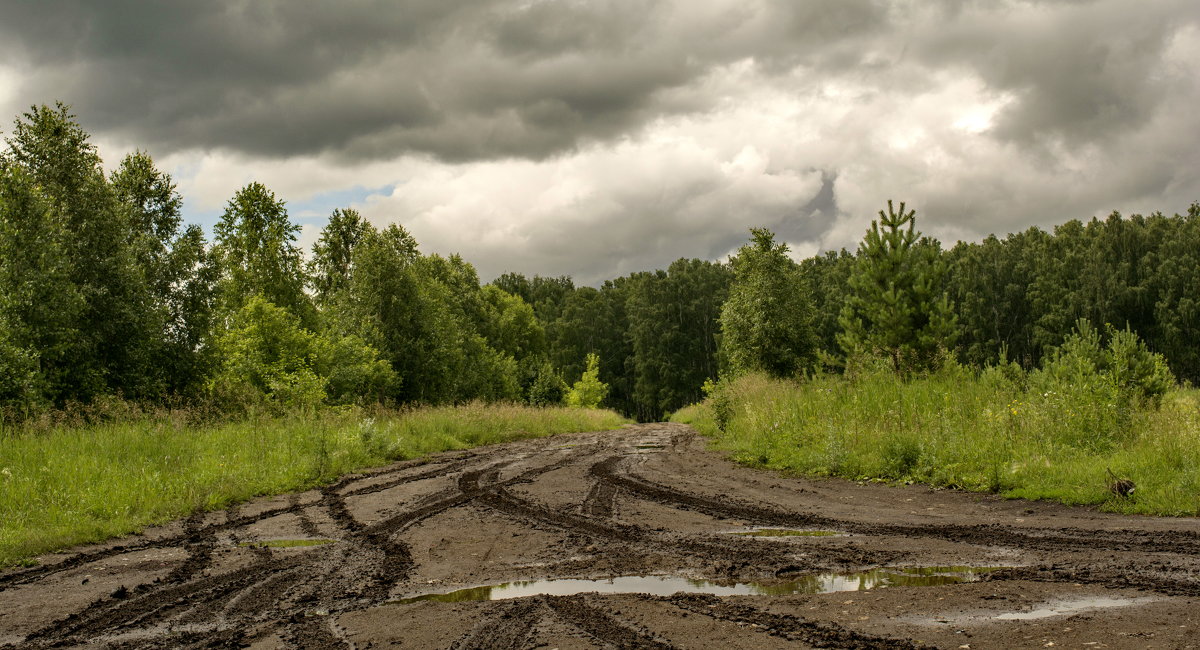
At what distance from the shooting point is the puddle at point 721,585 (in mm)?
5766

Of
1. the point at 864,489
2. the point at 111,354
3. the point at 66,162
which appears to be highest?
the point at 66,162

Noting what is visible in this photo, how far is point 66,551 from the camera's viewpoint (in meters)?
8.40

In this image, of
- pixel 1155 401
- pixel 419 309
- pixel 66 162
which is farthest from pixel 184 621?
pixel 419 309

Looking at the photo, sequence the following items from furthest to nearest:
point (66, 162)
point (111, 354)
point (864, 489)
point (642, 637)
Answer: point (66, 162), point (111, 354), point (864, 489), point (642, 637)

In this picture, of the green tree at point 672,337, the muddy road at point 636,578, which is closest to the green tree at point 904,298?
the muddy road at point 636,578

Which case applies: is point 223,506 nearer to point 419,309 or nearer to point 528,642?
point 528,642

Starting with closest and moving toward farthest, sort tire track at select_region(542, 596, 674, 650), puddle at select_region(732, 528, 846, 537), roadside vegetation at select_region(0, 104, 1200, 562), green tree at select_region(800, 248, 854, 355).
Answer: tire track at select_region(542, 596, 674, 650), puddle at select_region(732, 528, 846, 537), roadside vegetation at select_region(0, 104, 1200, 562), green tree at select_region(800, 248, 854, 355)

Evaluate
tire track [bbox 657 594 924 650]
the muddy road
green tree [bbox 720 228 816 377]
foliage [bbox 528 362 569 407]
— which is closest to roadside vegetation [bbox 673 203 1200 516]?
the muddy road

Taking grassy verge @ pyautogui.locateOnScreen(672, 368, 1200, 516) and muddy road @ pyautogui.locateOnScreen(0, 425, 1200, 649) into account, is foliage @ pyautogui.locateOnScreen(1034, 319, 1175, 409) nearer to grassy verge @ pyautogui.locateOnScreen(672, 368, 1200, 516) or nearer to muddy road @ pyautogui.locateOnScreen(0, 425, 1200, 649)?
grassy verge @ pyautogui.locateOnScreen(672, 368, 1200, 516)

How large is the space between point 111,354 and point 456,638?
809 inches

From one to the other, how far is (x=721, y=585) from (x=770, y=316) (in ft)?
104

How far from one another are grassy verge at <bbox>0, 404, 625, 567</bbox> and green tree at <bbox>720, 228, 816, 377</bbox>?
2083cm

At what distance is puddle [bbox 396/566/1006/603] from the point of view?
5.77 metres

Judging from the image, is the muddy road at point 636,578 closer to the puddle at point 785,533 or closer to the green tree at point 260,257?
the puddle at point 785,533
